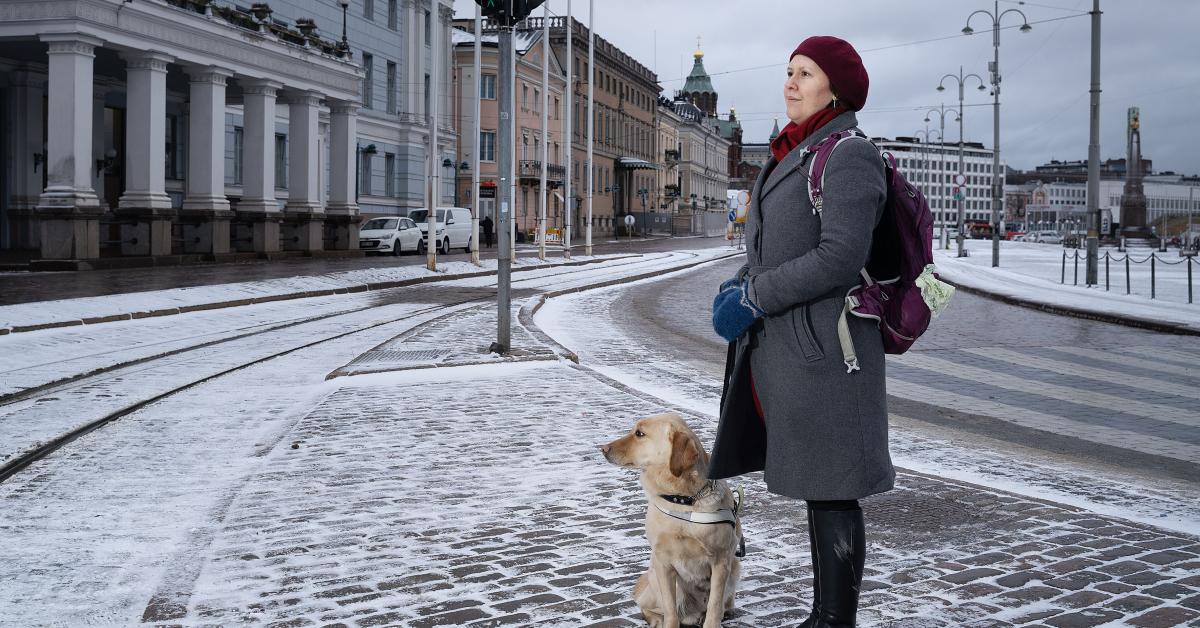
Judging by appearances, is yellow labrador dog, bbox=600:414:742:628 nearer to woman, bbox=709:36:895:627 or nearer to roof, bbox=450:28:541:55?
woman, bbox=709:36:895:627

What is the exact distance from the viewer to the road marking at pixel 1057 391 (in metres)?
9.05

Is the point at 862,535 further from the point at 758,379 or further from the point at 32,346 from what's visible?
the point at 32,346

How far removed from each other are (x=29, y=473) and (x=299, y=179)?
29.2 meters

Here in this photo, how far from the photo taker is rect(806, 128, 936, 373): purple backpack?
322 centimetres

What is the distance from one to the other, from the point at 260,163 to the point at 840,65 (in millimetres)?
30605

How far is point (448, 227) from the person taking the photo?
45188 mm

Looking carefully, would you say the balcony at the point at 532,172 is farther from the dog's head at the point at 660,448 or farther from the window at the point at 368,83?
the dog's head at the point at 660,448

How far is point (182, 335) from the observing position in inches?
557

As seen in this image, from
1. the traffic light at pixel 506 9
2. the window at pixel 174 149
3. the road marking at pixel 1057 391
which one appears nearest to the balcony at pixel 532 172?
the window at pixel 174 149

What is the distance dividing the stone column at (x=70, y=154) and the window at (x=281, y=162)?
16.0m

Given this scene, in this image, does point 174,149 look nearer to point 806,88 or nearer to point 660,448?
point 660,448

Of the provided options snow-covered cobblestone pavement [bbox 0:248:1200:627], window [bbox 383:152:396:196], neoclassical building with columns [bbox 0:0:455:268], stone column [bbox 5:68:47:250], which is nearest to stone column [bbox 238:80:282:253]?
neoclassical building with columns [bbox 0:0:455:268]

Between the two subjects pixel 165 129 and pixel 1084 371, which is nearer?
pixel 1084 371

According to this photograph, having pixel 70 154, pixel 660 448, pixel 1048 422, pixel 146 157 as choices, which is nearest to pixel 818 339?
pixel 660 448
